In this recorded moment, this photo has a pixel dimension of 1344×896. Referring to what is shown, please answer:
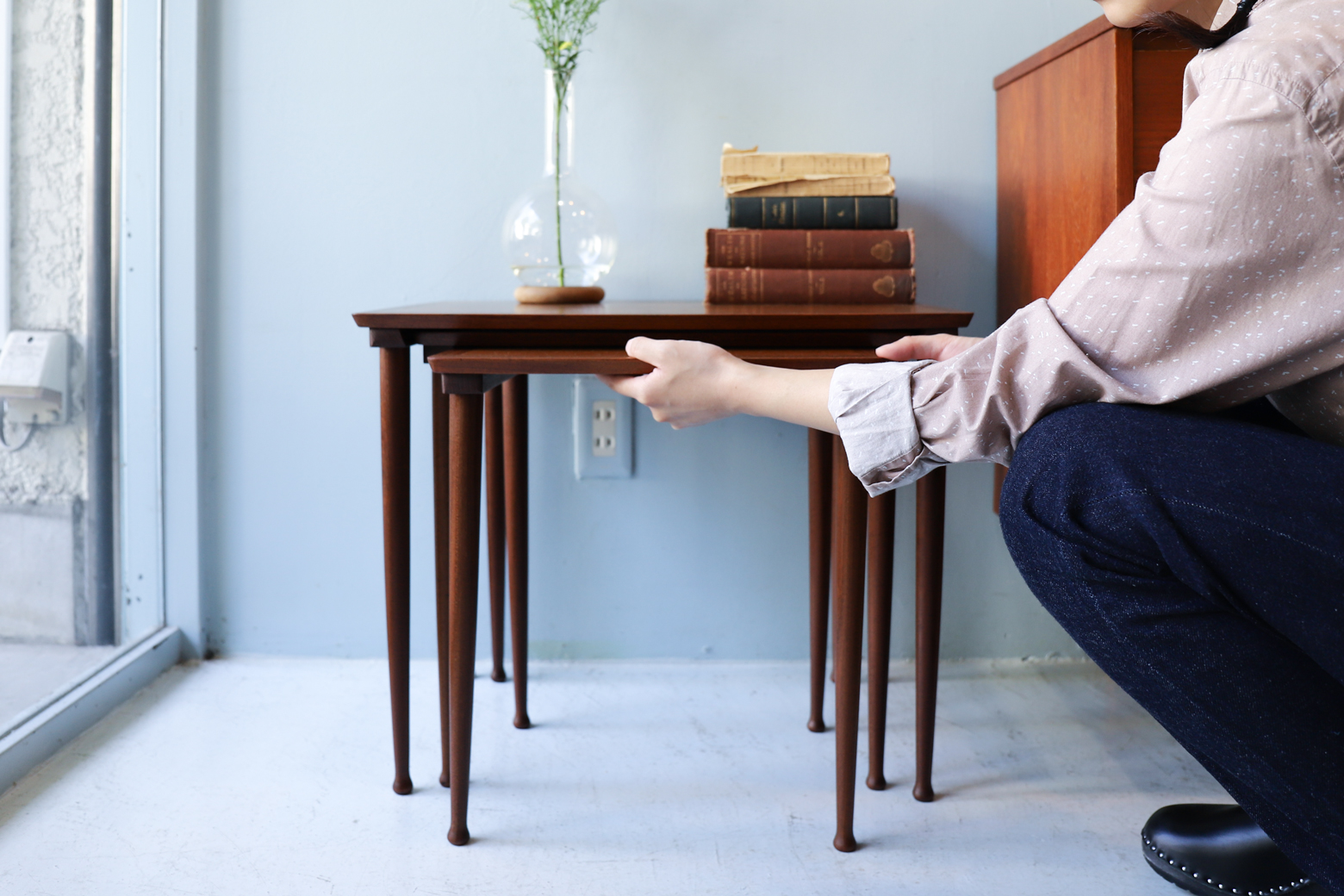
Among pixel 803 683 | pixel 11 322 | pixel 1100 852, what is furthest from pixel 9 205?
pixel 1100 852

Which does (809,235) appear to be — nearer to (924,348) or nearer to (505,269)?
(924,348)

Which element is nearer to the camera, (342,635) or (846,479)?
(846,479)

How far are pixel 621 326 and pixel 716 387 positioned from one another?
0.19m

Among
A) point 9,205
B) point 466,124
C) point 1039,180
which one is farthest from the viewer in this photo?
point 466,124

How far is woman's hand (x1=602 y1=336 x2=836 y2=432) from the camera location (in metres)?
0.76

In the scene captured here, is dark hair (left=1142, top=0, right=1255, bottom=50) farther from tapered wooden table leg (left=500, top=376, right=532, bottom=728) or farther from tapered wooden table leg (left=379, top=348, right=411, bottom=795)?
tapered wooden table leg (left=500, top=376, right=532, bottom=728)

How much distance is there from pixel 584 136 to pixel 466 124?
0.17 m

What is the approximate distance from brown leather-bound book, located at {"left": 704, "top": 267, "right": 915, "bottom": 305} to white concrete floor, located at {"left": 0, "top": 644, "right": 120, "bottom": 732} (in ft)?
3.11

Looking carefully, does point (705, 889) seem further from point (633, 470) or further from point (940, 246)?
point (940, 246)

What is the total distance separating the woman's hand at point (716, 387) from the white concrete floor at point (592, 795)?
0.45 meters

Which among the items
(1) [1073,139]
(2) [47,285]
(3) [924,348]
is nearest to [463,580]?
(3) [924,348]

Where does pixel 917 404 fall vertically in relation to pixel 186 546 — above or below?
above

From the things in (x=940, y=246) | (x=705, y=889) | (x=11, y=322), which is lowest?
(x=705, y=889)

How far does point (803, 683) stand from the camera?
141cm
